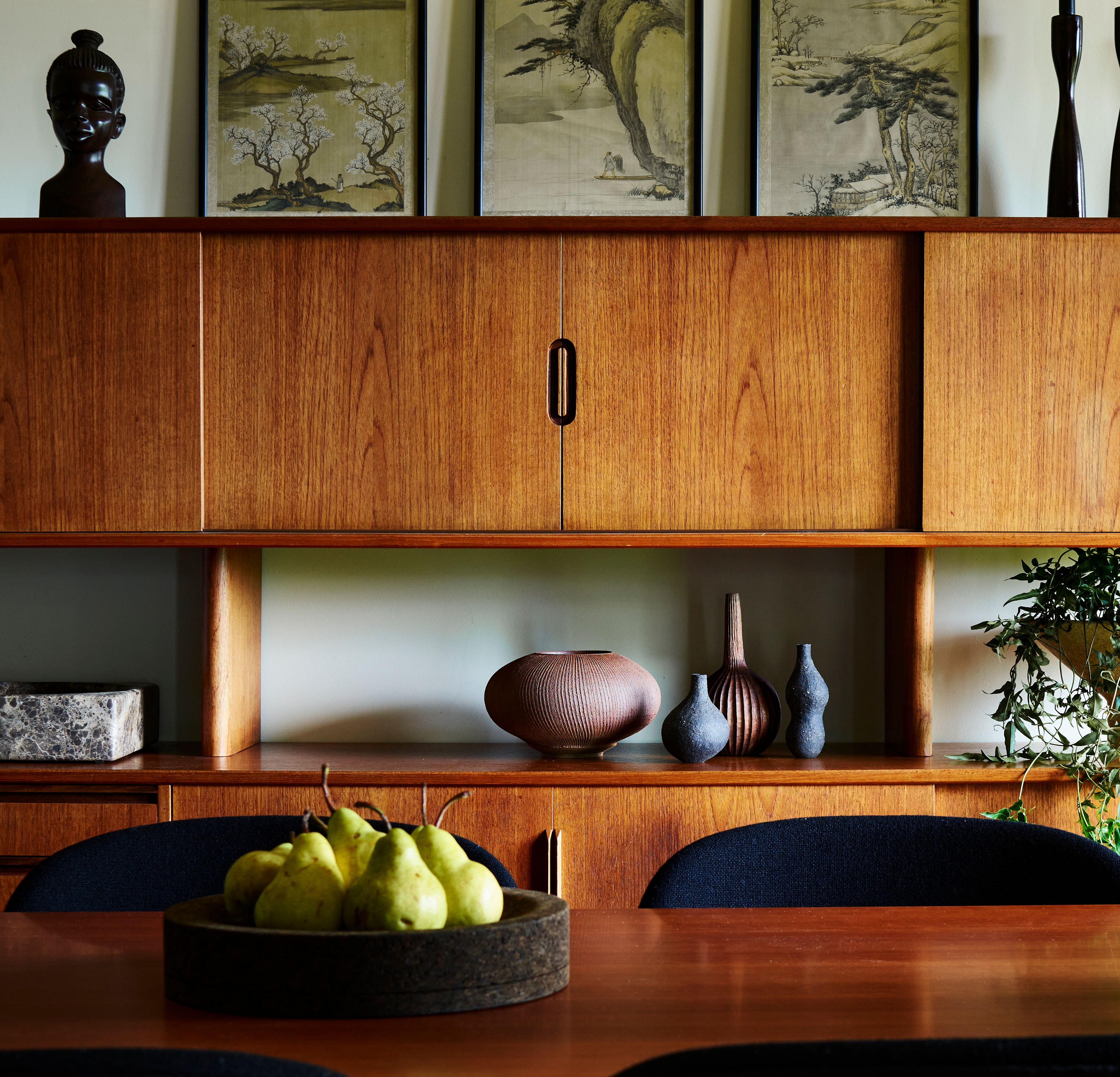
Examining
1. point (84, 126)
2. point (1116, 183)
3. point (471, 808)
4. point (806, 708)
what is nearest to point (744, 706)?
point (806, 708)

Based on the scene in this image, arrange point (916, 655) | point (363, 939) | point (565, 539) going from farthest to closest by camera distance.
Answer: point (916, 655) < point (565, 539) < point (363, 939)

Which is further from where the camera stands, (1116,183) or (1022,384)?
(1116,183)

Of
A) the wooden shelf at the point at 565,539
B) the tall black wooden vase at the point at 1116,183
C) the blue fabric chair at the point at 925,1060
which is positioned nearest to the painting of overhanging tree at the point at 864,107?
the tall black wooden vase at the point at 1116,183

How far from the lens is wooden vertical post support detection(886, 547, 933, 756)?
2486mm

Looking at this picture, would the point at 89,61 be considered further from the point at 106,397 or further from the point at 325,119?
the point at 106,397

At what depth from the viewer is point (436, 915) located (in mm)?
904

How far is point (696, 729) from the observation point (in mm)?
2400

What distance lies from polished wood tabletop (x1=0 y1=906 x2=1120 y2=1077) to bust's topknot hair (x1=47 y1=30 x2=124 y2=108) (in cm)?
195

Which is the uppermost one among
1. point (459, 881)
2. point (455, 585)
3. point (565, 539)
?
point (565, 539)

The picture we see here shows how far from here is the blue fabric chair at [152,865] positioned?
4.51 feet

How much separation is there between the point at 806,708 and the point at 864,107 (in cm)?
142

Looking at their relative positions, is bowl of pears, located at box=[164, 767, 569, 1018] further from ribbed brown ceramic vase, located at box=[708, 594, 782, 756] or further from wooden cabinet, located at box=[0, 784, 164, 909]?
ribbed brown ceramic vase, located at box=[708, 594, 782, 756]

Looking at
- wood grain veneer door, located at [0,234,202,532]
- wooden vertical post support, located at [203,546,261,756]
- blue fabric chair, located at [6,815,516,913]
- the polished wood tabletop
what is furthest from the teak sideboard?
the polished wood tabletop

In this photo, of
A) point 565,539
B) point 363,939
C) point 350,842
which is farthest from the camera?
point 565,539
